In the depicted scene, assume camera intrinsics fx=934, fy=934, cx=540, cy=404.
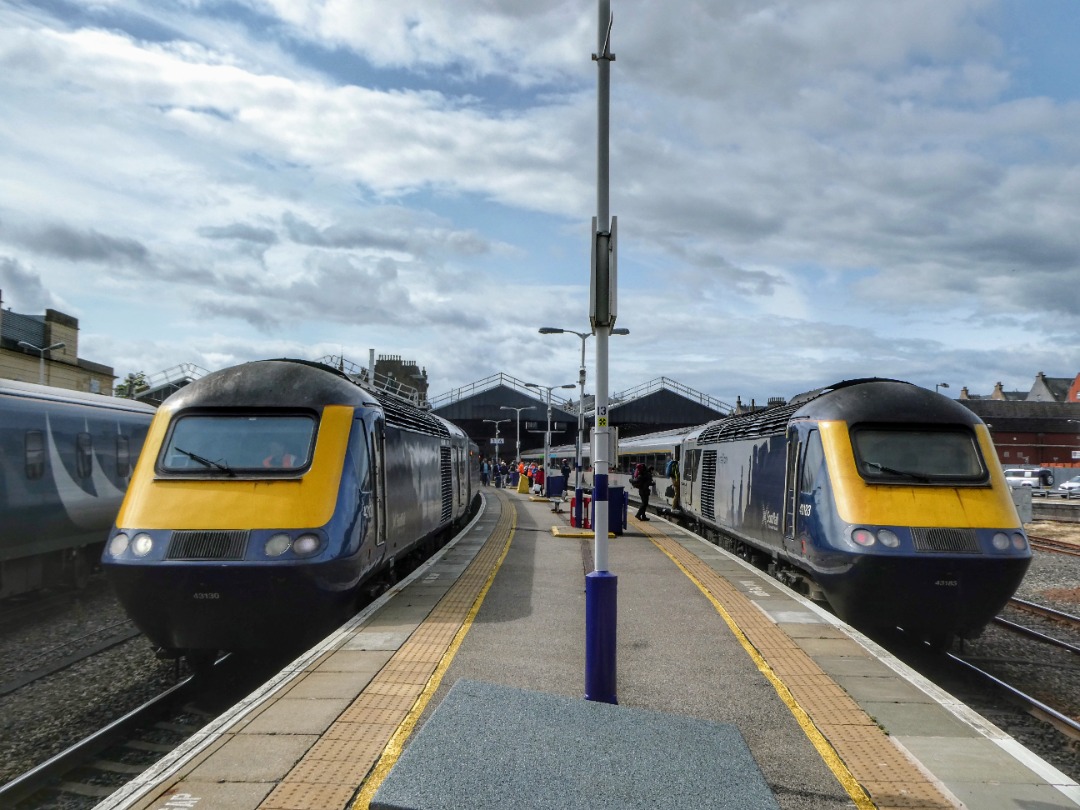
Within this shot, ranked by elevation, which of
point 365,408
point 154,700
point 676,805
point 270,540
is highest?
point 365,408

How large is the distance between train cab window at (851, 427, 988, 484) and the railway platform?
6.30 feet

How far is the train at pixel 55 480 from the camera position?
44.7 feet

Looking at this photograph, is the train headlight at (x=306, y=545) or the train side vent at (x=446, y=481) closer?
the train headlight at (x=306, y=545)

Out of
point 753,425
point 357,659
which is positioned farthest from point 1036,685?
point 357,659

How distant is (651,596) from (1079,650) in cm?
548

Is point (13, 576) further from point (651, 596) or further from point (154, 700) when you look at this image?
point (651, 596)

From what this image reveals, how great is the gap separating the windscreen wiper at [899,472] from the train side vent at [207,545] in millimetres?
7084

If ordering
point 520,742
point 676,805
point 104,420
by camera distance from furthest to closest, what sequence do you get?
point 104,420
point 520,742
point 676,805

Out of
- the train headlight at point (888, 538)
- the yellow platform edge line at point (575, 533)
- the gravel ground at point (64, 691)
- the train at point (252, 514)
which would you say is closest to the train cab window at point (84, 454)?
the gravel ground at point (64, 691)

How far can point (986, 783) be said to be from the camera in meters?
5.72

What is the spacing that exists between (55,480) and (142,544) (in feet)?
22.4

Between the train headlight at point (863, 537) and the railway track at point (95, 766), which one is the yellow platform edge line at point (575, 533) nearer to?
the train headlight at point (863, 537)

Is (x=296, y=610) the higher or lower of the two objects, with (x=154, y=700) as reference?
higher

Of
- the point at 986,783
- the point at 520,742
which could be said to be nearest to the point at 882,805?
the point at 986,783
